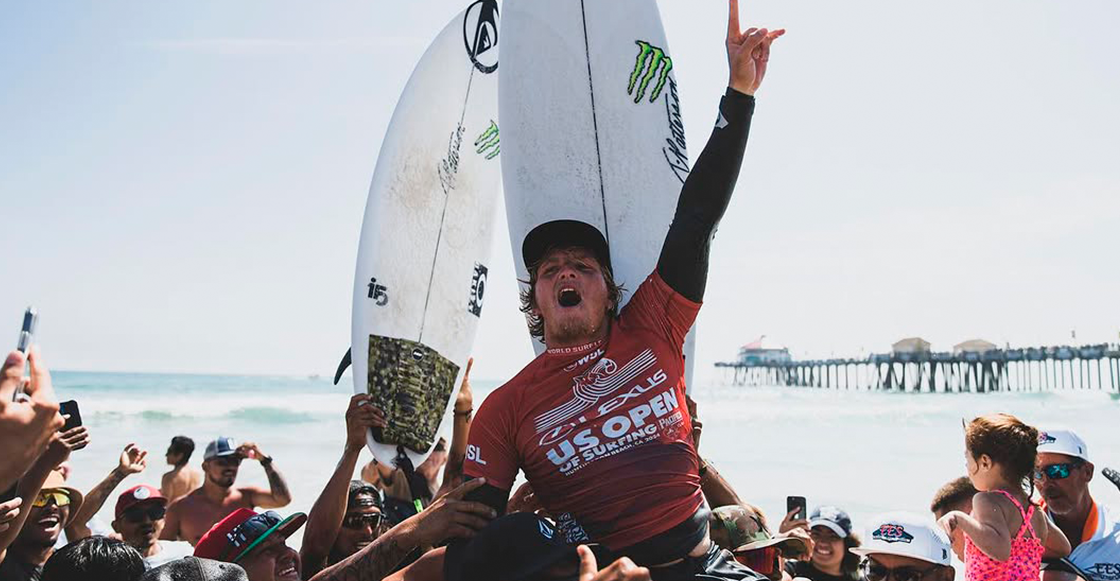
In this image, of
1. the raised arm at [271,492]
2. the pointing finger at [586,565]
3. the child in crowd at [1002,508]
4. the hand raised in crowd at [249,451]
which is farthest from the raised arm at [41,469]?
the raised arm at [271,492]

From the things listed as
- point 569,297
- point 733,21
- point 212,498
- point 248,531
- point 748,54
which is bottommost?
point 212,498

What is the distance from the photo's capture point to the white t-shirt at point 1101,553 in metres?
3.46

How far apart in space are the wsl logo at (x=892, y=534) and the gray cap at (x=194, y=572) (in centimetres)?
200

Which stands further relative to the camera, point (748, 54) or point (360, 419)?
point (360, 419)

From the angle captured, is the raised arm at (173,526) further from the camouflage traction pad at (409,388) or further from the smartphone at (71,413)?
the smartphone at (71,413)

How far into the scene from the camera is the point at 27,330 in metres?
1.62

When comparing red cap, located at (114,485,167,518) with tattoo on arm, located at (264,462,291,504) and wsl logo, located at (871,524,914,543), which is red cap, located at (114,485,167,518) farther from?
wsl logo, located at (871,524,914,543)

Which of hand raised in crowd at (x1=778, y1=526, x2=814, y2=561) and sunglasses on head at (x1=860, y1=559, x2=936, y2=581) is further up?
sunglasses on head at (x1=860, y1=559, x2=936, y2=581)

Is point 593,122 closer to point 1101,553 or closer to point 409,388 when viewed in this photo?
point 409,388

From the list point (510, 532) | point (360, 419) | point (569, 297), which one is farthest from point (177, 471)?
point (510, 532)

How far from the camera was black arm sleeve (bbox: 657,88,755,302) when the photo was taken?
2256mm

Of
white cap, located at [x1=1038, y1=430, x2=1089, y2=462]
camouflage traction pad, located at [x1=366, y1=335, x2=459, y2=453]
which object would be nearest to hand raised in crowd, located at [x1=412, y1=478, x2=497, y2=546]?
camouflage traction pad, located at [x1=366, y1=335, x2=459, y2=453]

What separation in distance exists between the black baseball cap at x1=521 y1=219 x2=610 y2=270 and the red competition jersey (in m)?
0.31

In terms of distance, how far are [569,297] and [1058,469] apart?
7.91 ft
